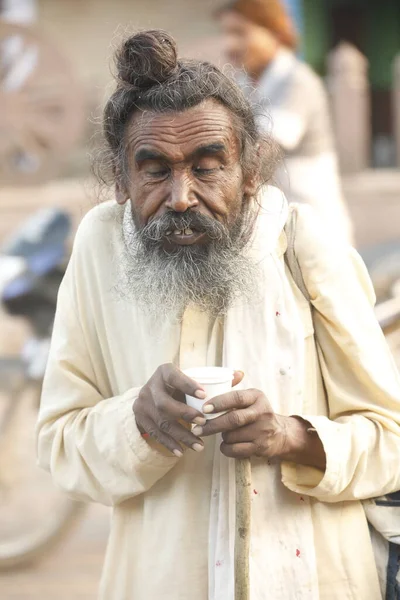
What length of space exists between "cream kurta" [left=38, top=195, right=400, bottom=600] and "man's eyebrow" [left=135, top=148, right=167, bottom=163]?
293 mm

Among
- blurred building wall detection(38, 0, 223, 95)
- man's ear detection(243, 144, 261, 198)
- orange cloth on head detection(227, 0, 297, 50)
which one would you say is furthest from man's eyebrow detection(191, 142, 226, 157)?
blurred building wall detection(38, 0, 223, 95)

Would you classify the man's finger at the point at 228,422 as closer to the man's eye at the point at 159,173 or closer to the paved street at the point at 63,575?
the man's eye at the point at 159,173

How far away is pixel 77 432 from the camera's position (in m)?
2.36

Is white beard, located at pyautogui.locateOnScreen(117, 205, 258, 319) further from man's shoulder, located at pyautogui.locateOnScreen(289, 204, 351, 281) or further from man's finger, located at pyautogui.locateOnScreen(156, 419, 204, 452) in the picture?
man's finger, located at pyautogui.locateOnScreen(156, 419, 204, 452)

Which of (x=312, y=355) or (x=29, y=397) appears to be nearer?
(x=312, y=355)

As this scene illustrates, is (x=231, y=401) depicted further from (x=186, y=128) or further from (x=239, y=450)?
(x=186, y=128)

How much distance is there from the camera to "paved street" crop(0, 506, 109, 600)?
482 cm

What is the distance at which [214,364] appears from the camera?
2.33m

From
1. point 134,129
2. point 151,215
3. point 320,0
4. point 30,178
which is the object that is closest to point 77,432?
point 151,215

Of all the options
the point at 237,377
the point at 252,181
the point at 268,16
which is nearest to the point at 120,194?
the point at 252,181

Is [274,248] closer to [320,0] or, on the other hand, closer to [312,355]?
[312,355]

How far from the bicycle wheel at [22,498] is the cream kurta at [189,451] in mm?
2376

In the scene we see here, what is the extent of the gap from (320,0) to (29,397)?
1208 centimetres

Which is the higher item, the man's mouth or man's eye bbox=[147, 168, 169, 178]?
man's eye bbox=[147, 168, 169, 178]
